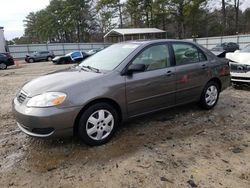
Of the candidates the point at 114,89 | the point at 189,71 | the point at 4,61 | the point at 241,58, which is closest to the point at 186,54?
the point at 189,71

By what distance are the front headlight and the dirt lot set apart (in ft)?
2.46

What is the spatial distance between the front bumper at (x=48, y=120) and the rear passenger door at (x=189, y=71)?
6.93ft

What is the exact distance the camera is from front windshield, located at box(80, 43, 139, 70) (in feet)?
14.1

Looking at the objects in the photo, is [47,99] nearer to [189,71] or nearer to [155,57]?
[155,57]

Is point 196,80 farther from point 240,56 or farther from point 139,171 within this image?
point 240,56

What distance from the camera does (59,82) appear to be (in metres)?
3.84

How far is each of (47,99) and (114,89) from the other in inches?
38.5

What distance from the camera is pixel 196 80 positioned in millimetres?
5055

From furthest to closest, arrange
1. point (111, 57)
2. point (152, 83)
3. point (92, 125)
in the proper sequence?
point (111, 57)
point (152, 83)
point (92, 125)

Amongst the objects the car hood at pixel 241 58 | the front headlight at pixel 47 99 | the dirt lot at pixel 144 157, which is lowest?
the dirt lot at pixel 144 157

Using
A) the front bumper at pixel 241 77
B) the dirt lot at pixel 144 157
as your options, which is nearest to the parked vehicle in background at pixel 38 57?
the front bumper at pixel 241 77

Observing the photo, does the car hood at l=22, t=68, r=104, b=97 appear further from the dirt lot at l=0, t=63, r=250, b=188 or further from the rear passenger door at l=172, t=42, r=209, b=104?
the rear passenger door at l=172, t=42, r=209, b=104

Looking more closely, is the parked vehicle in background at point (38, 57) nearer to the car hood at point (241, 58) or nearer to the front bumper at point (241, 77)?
the car hood at point (241, 58)

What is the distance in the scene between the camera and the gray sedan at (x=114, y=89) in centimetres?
352
